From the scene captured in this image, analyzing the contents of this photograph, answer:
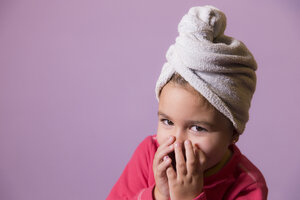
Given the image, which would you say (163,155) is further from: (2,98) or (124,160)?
(2,98)

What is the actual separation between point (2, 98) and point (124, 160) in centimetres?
76

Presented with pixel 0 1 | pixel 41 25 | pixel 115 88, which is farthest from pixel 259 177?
pixel 0 1

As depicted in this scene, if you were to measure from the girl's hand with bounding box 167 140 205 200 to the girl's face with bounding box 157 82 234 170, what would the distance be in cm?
3

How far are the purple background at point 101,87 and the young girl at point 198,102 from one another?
864 millimetres

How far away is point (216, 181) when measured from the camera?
1216 mm

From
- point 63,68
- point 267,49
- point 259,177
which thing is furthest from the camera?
point 63,68

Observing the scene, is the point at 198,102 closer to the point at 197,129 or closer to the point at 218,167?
the point at 197,129

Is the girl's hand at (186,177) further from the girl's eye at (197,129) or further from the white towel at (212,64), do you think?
the white towel at (212,64)

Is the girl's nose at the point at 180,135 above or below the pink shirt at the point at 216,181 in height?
above

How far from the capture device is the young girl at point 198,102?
3.51 feet

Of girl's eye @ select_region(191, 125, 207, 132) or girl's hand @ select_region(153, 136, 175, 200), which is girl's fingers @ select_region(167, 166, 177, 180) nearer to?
girl's hand @ select_region(153, 136, 175, 200)

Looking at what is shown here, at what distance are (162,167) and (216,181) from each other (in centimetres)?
22

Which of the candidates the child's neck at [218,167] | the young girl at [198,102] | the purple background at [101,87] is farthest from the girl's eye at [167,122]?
the purple background at [101,87]

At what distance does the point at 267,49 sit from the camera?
6.41 ft
